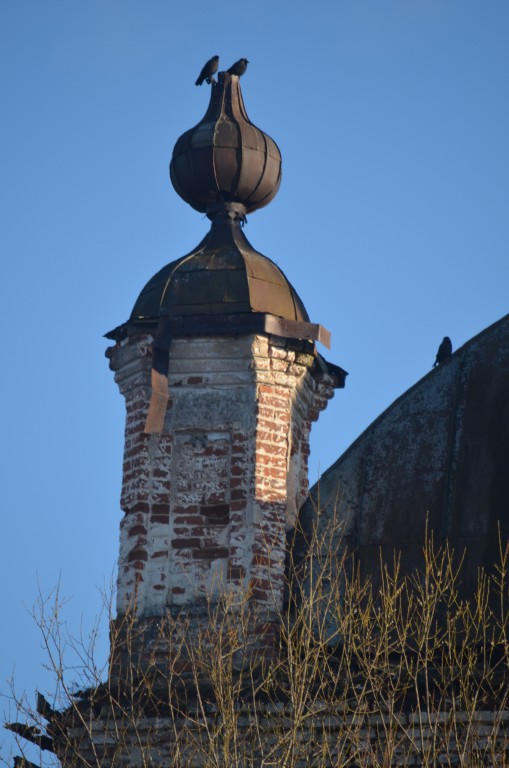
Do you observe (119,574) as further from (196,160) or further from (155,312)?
(196,160)

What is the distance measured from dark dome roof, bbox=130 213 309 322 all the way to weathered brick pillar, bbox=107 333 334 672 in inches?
10.2

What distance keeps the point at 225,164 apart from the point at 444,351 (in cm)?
216

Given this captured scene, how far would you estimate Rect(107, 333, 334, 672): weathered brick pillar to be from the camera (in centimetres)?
1394

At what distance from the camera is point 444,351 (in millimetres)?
14938

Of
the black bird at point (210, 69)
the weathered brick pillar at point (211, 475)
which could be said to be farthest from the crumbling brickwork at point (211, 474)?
the black bird at point (210, 69)

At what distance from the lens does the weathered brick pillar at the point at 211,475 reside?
45.7ft

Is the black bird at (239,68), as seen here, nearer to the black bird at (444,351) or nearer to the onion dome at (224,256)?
the onion dome at (224,256)

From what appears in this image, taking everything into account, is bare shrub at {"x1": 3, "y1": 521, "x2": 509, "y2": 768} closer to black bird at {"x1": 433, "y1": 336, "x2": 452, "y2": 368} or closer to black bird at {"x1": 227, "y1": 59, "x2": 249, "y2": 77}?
black bird at {"x1": 433, "y1": 336, "x2": 452, "y2": 368}

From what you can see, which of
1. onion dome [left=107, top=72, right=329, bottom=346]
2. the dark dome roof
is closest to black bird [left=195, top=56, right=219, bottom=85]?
onion dome [left=107, top=72, right=329, bottom=346]

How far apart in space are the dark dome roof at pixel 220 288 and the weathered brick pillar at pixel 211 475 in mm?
260

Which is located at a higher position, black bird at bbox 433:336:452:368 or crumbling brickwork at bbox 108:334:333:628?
black bird at bbox 433:336:452:368

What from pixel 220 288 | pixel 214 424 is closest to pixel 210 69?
pixel 220 288

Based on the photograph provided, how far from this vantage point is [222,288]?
14750 mm

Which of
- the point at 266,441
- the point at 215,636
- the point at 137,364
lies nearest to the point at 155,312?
the point at 137,364
